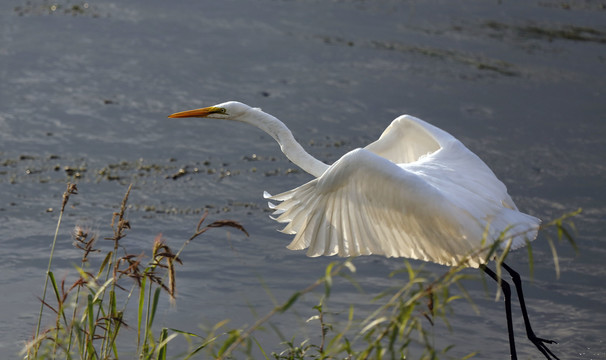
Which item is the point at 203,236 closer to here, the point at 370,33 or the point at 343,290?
the point at 343,290

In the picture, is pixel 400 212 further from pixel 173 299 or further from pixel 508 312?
pixel 173 299

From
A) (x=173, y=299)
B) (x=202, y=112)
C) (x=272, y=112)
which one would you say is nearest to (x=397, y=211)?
(x=202, y=112)

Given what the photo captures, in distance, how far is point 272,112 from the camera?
7418mm

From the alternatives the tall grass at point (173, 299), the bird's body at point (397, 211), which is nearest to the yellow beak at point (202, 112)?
the bird's body at point (397, 211)

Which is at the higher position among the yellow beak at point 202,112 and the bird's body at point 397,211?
the yellow beak at point 202,112

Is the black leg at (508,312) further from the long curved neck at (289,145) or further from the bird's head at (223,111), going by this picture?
the bird's head at (223,111)

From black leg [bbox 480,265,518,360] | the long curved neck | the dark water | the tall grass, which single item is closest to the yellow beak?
the long curved neck

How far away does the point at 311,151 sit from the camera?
274 inches

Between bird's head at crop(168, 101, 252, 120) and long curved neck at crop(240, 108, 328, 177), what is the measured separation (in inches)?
2.2

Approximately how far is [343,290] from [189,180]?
179 centimetres

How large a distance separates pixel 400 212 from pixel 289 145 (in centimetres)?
86

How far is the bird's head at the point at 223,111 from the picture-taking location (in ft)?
15.6

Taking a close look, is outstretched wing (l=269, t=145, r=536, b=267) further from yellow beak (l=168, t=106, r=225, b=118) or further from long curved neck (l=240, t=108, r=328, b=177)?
yellow beak (l=168, t=106, r=225, b=118)

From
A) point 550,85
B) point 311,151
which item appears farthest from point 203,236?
point 550,85
